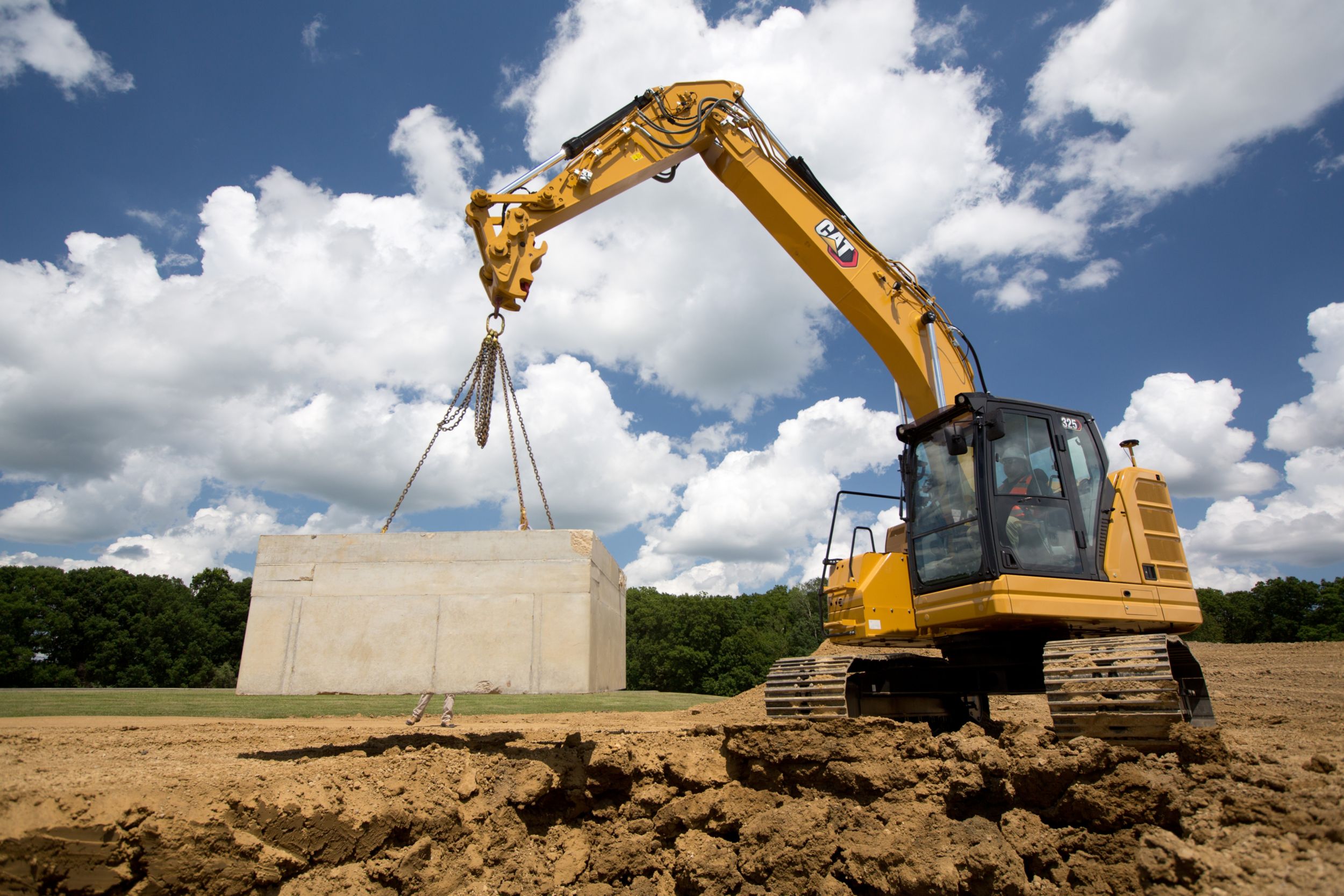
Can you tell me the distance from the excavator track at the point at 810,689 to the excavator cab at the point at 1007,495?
0.99m

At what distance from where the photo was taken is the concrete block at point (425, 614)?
19375mm

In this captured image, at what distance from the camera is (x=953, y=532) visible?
5.90 meters

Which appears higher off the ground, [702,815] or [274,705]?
[274,705]

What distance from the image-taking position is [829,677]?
20.2 feet

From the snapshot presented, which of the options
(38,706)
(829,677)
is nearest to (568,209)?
(829,677)

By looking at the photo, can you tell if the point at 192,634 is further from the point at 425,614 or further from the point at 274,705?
the point at 274,705

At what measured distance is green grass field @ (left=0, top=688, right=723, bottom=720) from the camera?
1133 centimetres

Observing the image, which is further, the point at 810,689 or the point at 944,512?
the point at 810,689

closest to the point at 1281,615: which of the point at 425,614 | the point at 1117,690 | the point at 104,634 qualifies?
the point at 425,614

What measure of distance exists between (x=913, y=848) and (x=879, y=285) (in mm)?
5430

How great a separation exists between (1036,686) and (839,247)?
4668mm

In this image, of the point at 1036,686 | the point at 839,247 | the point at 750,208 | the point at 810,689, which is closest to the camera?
the point at 1036,686

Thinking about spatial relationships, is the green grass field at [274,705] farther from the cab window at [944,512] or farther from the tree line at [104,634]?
the tree line at [104,634]

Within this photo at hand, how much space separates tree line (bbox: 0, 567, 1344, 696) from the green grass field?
115ft
